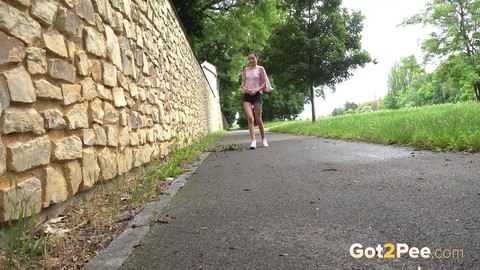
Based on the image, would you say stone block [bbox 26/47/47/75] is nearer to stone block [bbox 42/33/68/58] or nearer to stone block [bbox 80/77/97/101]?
stone block [bbox 42/33/68/58]

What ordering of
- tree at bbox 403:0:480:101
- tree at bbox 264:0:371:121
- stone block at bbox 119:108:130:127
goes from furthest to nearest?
1. tree at bbox 403:0:480:101
2. tree at bbox 264:0:371:121
3. stone block at bbox 119:108:130:127

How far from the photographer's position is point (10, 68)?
2.11m

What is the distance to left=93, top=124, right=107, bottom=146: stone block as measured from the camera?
3.17 metres

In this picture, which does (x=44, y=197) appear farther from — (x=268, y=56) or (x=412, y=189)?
(x=268, y=56)

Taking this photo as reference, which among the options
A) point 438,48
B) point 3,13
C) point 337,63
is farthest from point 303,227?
point 438,48

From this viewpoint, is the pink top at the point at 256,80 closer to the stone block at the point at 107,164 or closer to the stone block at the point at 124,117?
the stone block at the point at 124,117

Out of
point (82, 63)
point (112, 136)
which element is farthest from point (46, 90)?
point (112, 136)

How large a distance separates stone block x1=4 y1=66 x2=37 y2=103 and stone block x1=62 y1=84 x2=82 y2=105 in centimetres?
38

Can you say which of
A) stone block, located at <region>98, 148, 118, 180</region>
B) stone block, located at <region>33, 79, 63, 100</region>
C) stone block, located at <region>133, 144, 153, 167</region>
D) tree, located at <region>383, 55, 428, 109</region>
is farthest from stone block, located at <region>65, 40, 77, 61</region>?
tree, located at <region>383, 55, 428, 109</region>

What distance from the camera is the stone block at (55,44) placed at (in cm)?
248

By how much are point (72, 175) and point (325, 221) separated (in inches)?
68.2

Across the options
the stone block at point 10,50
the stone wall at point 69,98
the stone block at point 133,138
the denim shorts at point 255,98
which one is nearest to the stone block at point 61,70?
the stone wall at point 69,98

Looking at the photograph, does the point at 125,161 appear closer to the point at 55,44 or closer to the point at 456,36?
the point at 55,44

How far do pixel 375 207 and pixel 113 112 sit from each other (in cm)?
243
